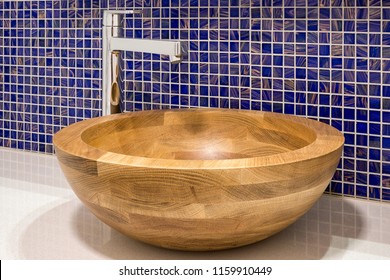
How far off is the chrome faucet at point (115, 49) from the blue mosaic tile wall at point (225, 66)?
0.40 ft

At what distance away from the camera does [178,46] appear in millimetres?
979

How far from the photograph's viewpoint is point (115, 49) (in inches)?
42.9

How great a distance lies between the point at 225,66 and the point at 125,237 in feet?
1.43

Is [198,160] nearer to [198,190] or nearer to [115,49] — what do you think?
[198,190]

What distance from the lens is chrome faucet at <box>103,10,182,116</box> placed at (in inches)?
40.2

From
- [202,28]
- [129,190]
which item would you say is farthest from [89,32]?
[129,190]

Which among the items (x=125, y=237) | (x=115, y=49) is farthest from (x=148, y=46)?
(x=125, y=237)

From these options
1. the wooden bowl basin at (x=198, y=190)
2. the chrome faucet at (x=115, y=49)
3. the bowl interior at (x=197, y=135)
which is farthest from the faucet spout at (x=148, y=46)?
the wooden bowl basin at (x=198, y=190)

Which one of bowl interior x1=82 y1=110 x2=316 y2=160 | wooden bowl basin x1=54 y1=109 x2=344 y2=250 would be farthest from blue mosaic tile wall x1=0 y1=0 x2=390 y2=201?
wooden bowl basin x1=54 y1=109 x2=344 y2=250

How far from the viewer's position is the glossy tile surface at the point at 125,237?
2.70 feet

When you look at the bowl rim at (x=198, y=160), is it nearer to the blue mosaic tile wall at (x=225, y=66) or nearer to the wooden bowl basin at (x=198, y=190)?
the wooden bowl basin at (x=198, y=190)

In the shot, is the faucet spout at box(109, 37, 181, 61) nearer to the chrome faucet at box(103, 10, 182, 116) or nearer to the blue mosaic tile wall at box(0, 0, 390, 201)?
the chrome faucet at box(103, 10, 182, 116)
